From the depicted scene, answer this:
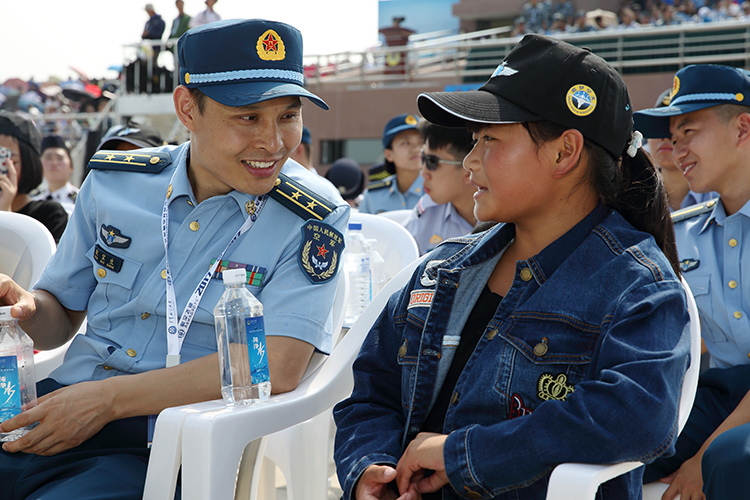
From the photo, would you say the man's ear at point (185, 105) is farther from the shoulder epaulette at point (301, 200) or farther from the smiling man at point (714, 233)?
the smiling man at point (714, 233)

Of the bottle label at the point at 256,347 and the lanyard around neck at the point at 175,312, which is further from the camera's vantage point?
the lanyard around neck at the point at 175,312

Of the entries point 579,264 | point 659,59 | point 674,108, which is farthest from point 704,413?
point 659,59

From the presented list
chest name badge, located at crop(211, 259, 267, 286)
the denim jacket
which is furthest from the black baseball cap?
chest name badge, located at crop(211, 259, 267, 286)

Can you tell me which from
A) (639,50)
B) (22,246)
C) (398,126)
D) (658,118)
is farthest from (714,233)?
(639,50)

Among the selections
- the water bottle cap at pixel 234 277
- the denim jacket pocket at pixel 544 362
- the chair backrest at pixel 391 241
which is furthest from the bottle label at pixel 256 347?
the chair backrest at pixel 391 241

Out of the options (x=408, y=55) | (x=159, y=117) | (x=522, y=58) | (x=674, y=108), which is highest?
(x=522, y=58)

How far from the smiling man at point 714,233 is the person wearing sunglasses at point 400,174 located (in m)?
3.54

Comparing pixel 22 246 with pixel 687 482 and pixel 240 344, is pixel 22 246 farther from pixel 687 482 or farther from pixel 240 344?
pixel 687 482

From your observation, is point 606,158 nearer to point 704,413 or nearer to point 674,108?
point 704,413

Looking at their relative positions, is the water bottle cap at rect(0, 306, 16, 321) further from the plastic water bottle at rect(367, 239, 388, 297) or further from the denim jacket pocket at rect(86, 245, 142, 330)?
the plastic water bottle at rect(367, 239, 388, 297)

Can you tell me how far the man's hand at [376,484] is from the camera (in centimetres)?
155

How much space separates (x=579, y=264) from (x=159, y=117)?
16.8 metres

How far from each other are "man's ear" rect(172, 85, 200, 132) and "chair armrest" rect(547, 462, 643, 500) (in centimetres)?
148

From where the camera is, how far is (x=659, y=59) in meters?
13.1
